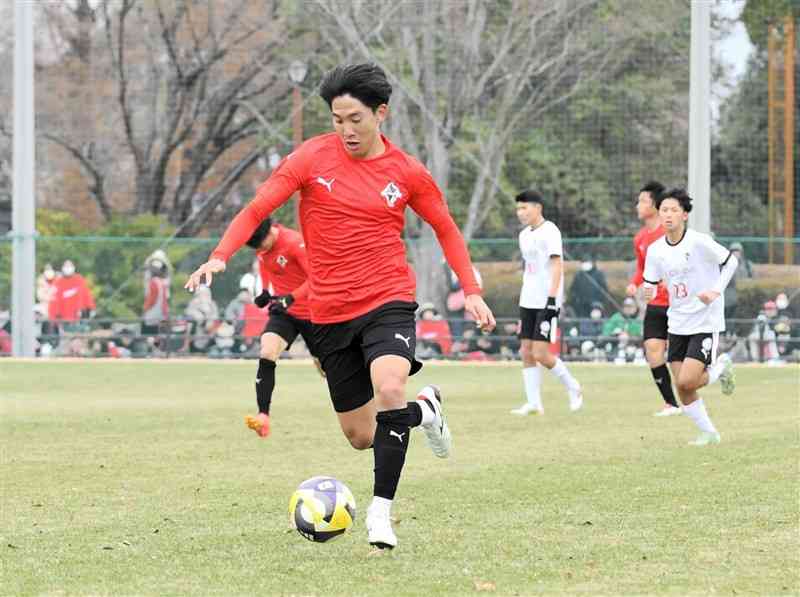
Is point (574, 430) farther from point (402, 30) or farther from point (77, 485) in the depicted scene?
point (402, 30)

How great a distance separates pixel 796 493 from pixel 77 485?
4.24 meters

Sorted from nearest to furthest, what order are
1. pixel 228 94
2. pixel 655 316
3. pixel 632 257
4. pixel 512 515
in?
1. pixel 512 515
2. pixel 655 316
3. pixel 632 257
4. pixel 228 94

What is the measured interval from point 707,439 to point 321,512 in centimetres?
596

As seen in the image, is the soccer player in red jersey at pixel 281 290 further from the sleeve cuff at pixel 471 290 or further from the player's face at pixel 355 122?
the player's face at pixel 355 122

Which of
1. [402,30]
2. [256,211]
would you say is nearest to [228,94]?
[402,30]

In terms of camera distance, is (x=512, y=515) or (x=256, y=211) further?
(x=512, y=515)

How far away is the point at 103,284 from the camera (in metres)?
29.5

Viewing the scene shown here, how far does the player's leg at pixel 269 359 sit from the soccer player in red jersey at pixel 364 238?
4.50m

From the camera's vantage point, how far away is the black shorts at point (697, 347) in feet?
42.5

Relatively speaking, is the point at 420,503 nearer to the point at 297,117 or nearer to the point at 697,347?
the point at 697,347

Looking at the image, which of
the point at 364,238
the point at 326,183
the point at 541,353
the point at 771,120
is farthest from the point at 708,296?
the point at 771,120

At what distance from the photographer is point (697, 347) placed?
42.7 ft

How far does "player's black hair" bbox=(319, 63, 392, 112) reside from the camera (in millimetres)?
7848

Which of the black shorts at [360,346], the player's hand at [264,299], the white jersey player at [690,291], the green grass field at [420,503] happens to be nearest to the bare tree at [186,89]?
the green grass field at [420,503]
